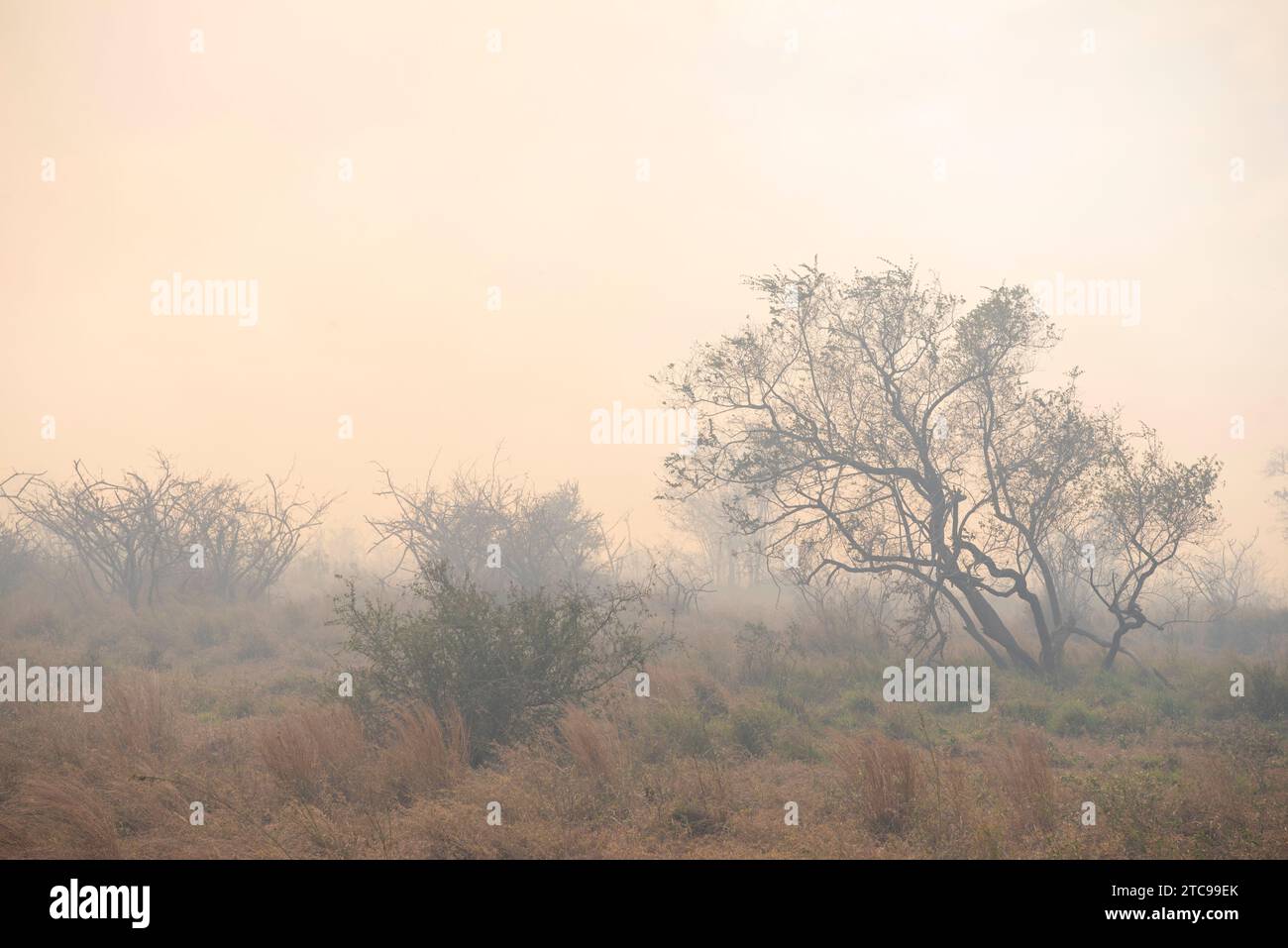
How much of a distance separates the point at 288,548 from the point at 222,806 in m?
19.2

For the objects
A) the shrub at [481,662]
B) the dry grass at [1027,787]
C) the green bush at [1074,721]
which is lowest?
the green bush at [1074,721]

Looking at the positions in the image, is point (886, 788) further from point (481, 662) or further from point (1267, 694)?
point (1267, 694)

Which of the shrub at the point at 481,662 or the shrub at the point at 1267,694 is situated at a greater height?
the shrub at the point at 481,662

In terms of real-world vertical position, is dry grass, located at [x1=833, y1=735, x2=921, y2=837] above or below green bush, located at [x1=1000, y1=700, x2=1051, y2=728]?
above

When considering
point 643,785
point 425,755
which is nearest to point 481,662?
point 425,755

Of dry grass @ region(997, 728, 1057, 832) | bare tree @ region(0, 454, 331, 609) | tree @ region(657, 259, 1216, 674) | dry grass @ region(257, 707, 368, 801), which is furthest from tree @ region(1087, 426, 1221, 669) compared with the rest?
bare tree @ region(0, 454, 331, 609)

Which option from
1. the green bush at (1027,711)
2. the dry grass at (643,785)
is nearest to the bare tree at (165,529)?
the dry grass at (643,785)

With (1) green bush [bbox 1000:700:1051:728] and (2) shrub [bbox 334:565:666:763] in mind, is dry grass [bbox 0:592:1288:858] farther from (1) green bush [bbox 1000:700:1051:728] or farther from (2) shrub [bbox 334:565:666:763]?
(2) shrub [bbox 334:565:666:763]

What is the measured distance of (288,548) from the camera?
25500mm
